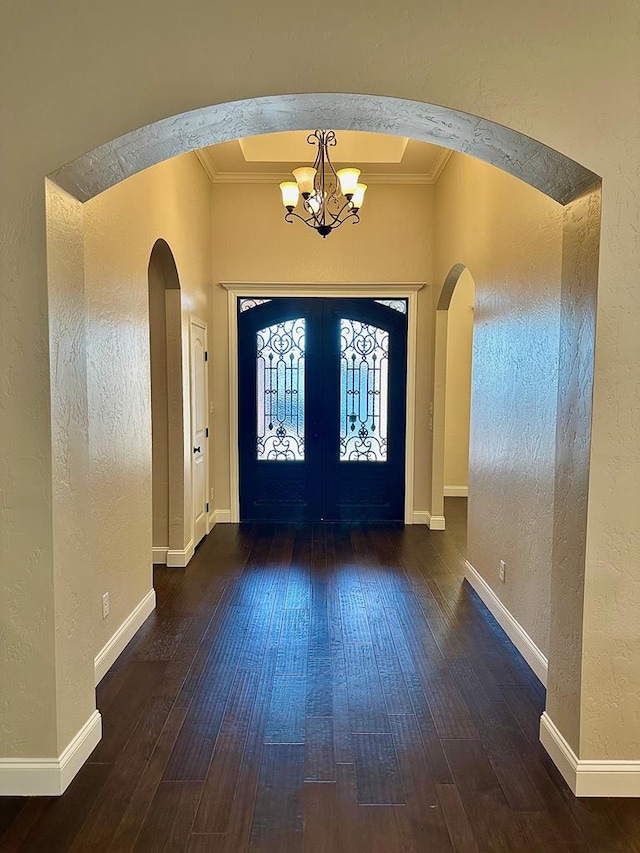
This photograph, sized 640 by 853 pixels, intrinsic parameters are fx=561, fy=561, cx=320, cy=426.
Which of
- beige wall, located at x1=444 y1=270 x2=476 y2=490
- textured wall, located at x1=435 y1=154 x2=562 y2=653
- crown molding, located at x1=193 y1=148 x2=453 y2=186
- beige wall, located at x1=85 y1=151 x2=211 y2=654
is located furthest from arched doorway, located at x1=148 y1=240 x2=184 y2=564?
beige wall, located at x1=444 y1=270 x2=476 y2=490

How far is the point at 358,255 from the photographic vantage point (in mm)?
5941

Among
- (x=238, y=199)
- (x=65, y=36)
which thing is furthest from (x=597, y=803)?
(x=238, y=199)

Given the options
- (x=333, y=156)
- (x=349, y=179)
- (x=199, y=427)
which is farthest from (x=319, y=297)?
(x=199, y=427)

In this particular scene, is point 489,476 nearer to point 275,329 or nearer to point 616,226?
point 616,226

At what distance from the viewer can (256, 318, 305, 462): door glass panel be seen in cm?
611

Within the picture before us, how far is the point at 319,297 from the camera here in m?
6.03

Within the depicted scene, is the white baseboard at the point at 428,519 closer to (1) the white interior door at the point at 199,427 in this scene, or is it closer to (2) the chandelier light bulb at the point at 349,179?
(1) the white interior door at the point at 199,427

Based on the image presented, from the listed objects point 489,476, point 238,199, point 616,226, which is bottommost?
point 489,476

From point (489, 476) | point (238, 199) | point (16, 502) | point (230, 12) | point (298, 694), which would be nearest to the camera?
point (230, 12)

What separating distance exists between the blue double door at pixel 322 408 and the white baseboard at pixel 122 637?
2475mm

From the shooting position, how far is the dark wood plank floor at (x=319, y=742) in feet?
6.38

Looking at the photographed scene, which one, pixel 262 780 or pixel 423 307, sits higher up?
pixel 423 307

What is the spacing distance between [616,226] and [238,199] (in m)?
4.68

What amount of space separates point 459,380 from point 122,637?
5.87 meters
